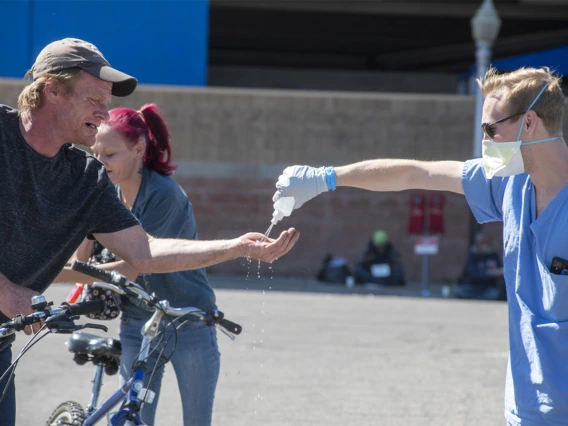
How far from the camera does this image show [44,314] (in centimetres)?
281

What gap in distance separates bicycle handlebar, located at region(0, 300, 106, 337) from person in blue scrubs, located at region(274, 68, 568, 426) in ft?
4.65

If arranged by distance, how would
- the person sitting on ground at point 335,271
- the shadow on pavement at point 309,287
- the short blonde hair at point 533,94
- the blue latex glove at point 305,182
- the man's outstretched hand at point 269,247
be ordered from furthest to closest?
the person sitting on ground at point 335,271
the shadow on pavement at point 309,287
the blue latex glove at point 305,182
the man's outstretched hand at point 269,247
the short blonde hair at point 533,94

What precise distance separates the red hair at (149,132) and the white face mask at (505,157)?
1.74m

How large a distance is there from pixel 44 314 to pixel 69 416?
1.57 meters

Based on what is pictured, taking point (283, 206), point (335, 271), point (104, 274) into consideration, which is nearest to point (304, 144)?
point (335, 271)

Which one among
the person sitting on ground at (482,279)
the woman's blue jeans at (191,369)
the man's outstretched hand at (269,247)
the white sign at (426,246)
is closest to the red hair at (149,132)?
the woman's blue jeans at (191,369)

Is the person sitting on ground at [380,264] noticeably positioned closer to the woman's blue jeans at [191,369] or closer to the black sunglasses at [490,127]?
the woman's blue jeans at [191,369]

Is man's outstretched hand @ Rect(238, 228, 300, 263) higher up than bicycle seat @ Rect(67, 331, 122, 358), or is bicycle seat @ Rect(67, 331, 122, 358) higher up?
man's outstretched hand @ Rect(238, 228, 300, 263)

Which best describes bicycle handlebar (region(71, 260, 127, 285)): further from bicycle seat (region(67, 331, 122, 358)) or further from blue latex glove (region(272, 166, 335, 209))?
bicycle seat (region(67, 331, 122, 358))

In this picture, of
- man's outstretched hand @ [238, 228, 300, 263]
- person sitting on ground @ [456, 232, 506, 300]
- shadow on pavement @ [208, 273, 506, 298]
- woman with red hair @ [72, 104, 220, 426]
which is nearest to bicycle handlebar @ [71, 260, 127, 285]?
man's outstretched hand @ [238, 228, 300, 263]

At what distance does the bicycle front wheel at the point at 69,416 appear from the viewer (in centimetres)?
413

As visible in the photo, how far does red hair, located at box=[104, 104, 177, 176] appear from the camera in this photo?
13.9ft

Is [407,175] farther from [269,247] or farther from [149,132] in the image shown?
[149,132]

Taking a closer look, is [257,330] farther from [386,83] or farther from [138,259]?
[386,83]
